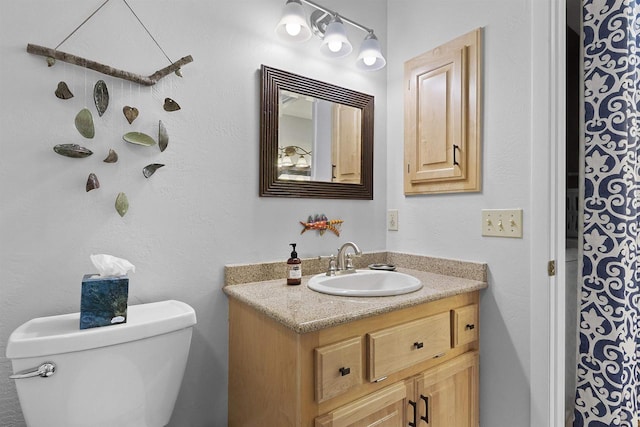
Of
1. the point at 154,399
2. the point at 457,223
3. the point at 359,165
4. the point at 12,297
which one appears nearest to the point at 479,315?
the point at 457,223

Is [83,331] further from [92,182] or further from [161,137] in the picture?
[161,137]

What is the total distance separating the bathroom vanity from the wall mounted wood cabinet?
0.45 m

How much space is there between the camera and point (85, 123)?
3.57ft

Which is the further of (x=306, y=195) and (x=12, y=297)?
(x=306, y=195)

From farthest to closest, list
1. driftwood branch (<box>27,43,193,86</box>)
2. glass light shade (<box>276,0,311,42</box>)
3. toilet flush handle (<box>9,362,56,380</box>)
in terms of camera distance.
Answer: glass light shade (<box>276,0,311,42</box>) → driftwood branch (<box>27,43,193,86</box>) → toilet flush handle (<box>9,362,56,380</box>)

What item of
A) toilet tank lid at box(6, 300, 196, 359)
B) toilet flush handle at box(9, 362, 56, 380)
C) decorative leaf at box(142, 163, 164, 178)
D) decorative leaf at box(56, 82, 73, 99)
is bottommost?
toilet flush handle at box(9, 362, 56, 380)

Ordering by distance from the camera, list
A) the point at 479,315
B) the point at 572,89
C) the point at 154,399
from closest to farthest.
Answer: the point at 154,399 → the point at 479,315 → the point at 572,89

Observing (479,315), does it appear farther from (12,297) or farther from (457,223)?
(12,297)

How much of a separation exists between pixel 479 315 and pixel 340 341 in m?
0.80

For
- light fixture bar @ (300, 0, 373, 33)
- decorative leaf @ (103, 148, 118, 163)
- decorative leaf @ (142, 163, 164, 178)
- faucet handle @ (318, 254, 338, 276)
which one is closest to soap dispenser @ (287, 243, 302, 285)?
faucet handle @ (318, 254, 338, 276)

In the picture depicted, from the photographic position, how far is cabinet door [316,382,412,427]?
0.99 m

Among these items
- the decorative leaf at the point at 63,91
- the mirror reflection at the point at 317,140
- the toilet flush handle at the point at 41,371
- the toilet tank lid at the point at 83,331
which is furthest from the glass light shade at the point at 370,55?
the toilet flush handle at the point at 41,371

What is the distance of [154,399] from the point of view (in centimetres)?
101

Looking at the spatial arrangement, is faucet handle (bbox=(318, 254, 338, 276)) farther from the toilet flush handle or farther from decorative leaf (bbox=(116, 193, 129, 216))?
the toilet flush handle
